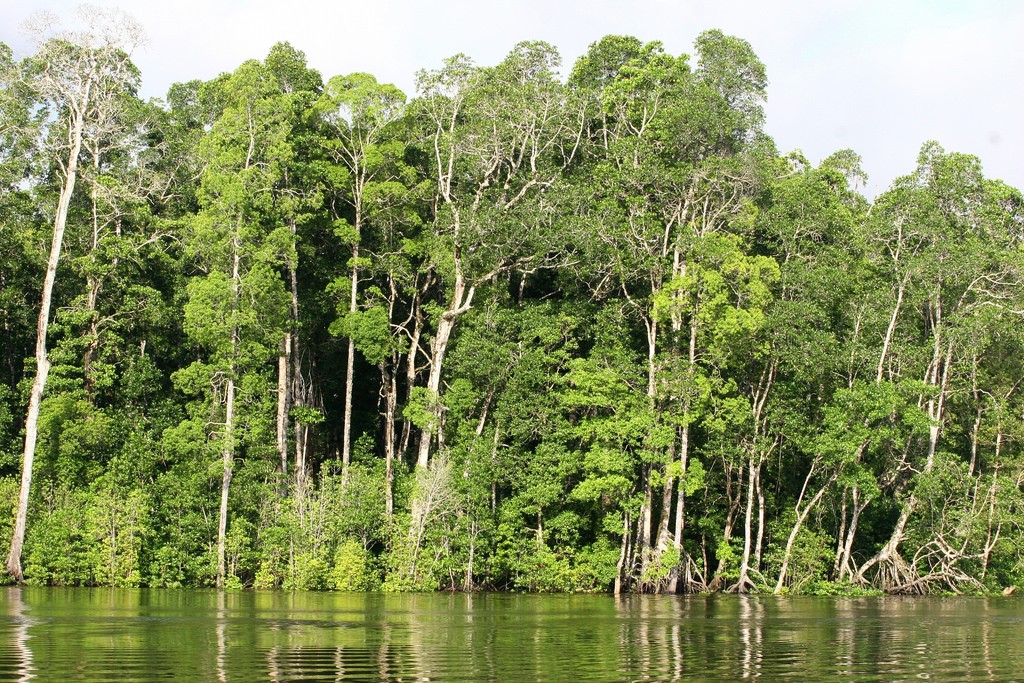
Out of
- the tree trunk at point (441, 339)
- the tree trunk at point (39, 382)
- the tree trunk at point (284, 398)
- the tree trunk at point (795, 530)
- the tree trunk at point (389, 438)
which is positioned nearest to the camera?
the tree trunk at point (39, 382)

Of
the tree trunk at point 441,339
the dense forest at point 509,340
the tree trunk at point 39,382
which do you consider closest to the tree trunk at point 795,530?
the dense forest at point 509,340

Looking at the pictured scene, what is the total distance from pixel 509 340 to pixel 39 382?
16240 millimetres

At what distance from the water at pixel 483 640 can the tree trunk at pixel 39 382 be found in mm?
5067

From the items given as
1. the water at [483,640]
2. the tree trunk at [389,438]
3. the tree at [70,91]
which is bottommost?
the water at [483,640]

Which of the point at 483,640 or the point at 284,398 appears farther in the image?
the point at 284,398

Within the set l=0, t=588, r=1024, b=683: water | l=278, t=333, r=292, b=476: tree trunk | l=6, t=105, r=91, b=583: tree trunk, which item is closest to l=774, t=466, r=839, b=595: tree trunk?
l=0, t=588, r=1024, b=683: water

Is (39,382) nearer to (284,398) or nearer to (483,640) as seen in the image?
(284,398)

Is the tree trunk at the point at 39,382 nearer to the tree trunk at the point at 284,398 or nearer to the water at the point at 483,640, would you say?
the water at the point at 483,640

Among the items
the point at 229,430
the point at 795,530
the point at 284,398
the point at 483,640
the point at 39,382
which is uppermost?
the point at 39,382

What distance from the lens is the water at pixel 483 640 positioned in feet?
47.8

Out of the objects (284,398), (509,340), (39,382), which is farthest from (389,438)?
(39,382)

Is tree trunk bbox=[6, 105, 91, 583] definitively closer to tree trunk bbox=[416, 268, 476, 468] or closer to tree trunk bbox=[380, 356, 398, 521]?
tree trunk bbox=[380, 356, 398, 521]

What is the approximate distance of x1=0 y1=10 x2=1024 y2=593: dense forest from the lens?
38.8m

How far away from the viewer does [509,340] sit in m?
41.7
